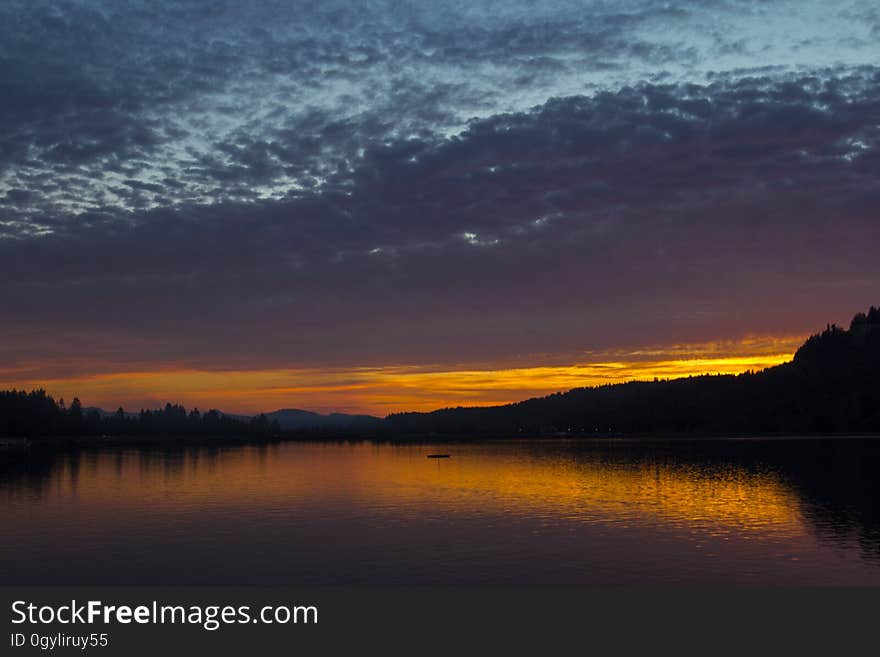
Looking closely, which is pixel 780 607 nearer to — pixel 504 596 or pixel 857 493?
pixel 504 596

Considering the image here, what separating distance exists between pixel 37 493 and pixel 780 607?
344ft

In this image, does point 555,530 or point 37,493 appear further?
point 37,493

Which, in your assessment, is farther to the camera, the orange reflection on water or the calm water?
the orange reflection on water

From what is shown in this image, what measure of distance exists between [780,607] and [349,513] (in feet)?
177

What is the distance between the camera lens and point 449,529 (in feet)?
245

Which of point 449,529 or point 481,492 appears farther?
point 481,492

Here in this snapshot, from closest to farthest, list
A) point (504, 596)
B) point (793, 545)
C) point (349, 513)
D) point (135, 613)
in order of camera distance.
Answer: point (135, 613)
point (504, 596)
point (793, 545)
point (349, 513)

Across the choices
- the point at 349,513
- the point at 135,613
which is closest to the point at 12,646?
the point at 135,613

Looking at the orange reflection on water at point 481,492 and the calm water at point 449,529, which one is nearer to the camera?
the calm water at point 449,529

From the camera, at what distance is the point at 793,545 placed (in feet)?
212

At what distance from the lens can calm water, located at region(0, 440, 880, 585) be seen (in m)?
54.6

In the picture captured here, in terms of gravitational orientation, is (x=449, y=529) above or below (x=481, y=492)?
above

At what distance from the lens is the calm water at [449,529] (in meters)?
54.6

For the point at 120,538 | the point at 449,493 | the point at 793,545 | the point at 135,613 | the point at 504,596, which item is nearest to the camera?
the point at 135,613
